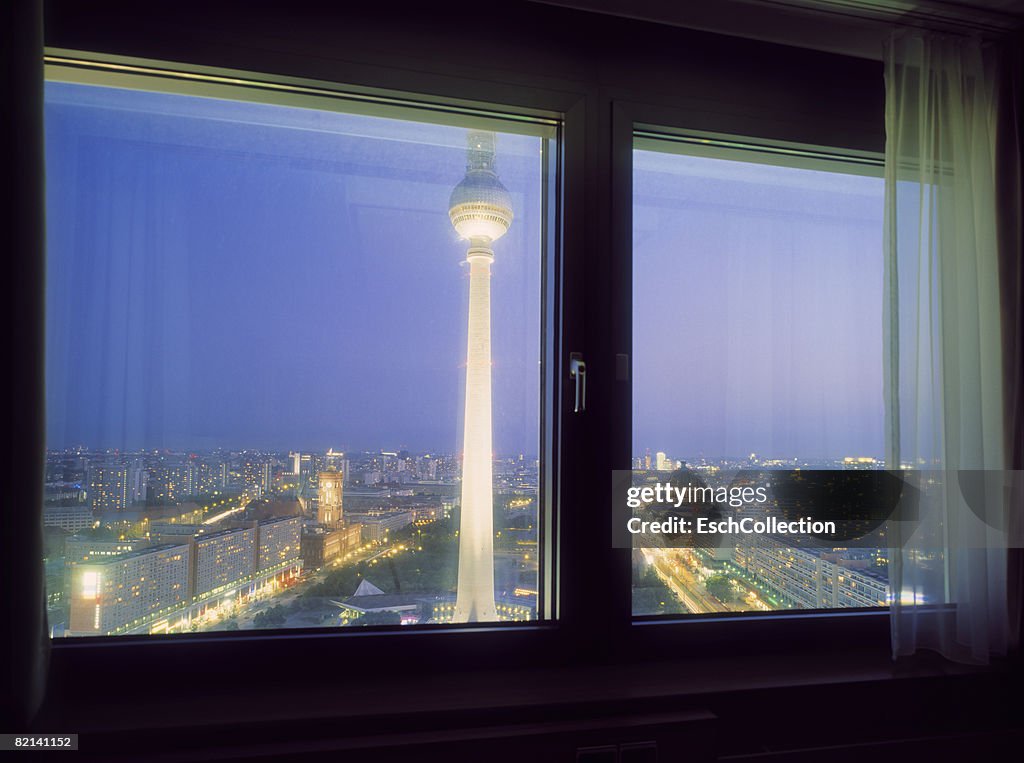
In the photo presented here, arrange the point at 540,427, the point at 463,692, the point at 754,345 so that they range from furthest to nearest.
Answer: the point at 754,345, the point at 540,427, the point at 463,692

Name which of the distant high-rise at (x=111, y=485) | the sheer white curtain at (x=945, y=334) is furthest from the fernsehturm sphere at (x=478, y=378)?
the sheer white curtain at (x=945, y=334)

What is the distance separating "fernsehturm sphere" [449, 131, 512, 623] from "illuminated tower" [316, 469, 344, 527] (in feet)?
1.01

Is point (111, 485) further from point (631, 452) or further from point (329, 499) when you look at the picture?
point (631, 452)

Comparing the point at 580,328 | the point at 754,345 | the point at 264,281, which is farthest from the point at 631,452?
the point at 264,281

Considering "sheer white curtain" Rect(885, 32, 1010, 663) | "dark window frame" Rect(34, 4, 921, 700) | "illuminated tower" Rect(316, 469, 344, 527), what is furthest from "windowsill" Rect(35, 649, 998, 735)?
"illuminated tower" Rect(316, 469, 344, 527)

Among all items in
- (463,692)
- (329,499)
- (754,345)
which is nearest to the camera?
(463,692)

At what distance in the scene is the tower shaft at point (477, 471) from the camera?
1446mm

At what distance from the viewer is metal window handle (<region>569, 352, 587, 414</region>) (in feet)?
4.71

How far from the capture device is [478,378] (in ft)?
4.90

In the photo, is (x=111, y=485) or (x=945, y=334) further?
(x=945, y=334)

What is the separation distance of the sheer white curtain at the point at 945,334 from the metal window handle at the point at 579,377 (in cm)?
79

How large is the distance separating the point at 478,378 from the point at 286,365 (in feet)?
1.57

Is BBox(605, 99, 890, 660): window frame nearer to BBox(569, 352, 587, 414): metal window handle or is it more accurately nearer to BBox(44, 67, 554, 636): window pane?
BBox(569, 352, 587, 414): metal window handle

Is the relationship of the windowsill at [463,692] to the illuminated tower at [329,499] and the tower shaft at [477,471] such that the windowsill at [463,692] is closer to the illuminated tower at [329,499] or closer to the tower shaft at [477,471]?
the tower shaft at [477,471]
